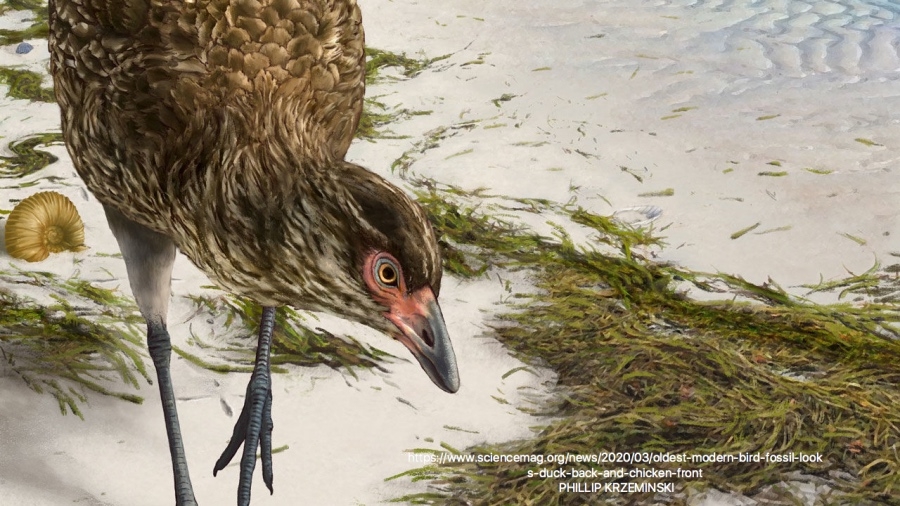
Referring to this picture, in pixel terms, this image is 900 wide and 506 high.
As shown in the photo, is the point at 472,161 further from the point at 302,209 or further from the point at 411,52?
the point at 302,209

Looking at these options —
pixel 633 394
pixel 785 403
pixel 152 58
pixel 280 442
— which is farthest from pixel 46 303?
pixel 785 403

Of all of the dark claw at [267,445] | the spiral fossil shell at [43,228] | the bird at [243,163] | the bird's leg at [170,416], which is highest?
the bird at [243,163]

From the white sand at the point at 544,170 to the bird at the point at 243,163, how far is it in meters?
0.28

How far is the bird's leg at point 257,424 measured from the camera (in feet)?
7.08

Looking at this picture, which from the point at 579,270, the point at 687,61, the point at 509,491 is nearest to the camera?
the point at 509,491

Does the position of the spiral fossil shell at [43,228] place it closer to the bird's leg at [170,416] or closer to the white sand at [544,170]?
the white sand at [544,170]

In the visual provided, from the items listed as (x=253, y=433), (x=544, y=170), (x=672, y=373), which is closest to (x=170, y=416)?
(x=253, y=433)

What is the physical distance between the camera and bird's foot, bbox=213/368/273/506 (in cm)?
216

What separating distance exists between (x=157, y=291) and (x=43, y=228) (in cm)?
88

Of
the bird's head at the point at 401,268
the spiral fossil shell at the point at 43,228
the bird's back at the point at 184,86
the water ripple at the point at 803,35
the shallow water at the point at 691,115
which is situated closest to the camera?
the bird's head at the point at 401,268

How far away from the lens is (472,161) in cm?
332

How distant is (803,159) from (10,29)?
2.87 metres

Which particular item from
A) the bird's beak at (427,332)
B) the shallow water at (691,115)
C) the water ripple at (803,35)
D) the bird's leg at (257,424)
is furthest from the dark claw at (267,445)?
the water ripple at (803,35)

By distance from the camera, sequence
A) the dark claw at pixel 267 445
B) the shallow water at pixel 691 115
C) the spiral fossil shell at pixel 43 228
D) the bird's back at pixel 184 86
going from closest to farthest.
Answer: the bird's back at pixel 184 86 → the dark claw at pixel 267 445 → the spiral fossil shell at pixel 43 228 → the shallow water at pixel 691 115
